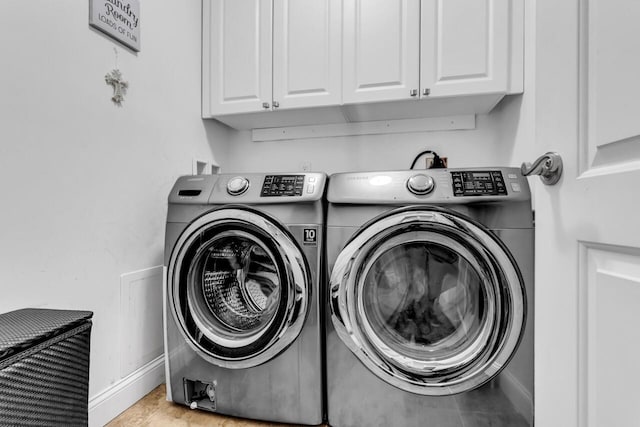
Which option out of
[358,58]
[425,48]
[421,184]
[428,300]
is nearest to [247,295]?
[428,300]

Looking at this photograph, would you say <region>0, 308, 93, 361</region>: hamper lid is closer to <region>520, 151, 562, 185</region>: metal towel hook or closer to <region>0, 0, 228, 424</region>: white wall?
<region>0, 0, 228, 424</region>: white wall

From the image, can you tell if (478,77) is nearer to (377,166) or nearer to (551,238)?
(377,166)

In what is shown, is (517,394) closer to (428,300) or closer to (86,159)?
(428,300)

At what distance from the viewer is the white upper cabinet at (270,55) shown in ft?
5.12

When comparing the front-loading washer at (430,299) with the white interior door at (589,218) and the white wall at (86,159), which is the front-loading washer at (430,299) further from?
the white wall at (86,159)

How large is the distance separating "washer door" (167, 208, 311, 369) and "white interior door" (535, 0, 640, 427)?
0.72 metres

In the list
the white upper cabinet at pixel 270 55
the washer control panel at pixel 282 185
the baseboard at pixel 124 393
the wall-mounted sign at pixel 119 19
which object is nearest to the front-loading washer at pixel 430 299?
the washer control panel at pixel 282 185

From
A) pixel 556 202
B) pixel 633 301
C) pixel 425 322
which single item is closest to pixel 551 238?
pixel 556 202

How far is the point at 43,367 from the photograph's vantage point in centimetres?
74

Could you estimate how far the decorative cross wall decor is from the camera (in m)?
1.20

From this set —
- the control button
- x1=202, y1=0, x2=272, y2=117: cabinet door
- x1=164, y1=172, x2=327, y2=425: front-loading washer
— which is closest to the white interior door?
x1=164, y1=172, x2=327, y2=425: front-loading washer

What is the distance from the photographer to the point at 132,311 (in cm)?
129

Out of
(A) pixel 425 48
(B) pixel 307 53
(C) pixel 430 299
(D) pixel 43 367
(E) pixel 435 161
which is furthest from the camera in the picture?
(E) pixel 435 161

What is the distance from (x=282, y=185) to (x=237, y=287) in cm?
47
